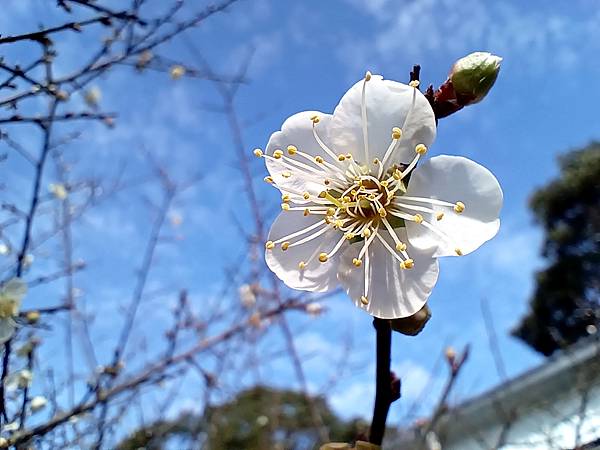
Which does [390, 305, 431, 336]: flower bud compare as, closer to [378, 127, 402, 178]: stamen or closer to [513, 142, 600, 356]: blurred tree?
[378, 127, 402, 178]: stamen

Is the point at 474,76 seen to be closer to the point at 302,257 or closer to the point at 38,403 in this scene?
the point at 302,257

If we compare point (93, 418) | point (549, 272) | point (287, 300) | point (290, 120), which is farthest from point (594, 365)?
point (549, 272)

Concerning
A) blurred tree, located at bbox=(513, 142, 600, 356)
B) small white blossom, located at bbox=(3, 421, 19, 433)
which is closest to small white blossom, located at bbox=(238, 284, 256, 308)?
small white blossom, located at bbox=(3, 421, 19, 433)

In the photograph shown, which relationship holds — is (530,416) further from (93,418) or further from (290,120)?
(290,120)

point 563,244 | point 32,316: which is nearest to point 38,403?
point 32,316

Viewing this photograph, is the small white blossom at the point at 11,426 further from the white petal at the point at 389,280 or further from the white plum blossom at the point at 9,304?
the white petal at the point at 389,280
